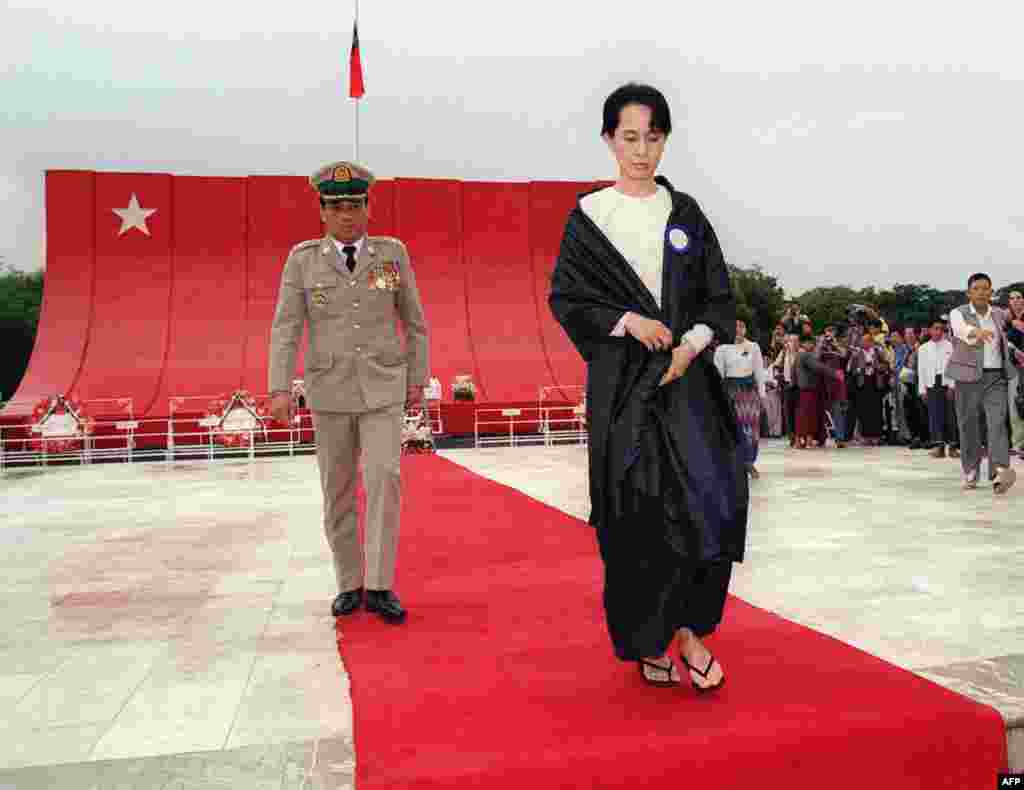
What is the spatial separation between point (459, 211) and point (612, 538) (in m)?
17.5

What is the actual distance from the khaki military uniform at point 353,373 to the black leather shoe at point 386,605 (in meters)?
0.03

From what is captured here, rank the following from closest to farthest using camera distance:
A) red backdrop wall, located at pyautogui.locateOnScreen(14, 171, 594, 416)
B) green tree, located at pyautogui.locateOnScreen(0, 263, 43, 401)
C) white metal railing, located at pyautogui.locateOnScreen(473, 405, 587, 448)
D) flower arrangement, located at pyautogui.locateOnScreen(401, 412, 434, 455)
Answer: flower arrangement, located at pyautogui.locateOnScreen(401, 412, 434, 455)
white metal railing, located at pyautogui.locateOnScreen(473, 405, 587, 448)
red backdrop wall, located at pyautogui.locateOnScreen(14, 171, 594, 416)
green tree, located at pyautogui.locateOnScreen(0, 263, 43, 401)

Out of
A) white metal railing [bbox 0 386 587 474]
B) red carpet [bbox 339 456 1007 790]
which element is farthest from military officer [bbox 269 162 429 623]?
white metal railing [bbox 0 386 587 474]

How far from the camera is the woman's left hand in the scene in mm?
2443

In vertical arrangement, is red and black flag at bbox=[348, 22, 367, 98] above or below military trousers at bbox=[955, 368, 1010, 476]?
above

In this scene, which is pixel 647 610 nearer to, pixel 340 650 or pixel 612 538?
pixel 612 538

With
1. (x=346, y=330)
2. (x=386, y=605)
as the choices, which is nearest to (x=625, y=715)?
(x=386, y=605)

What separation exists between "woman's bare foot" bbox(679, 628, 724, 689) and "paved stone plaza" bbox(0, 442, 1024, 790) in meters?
0.65

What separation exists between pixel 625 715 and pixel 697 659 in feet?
0.91

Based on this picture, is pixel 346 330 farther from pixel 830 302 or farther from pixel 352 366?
pixel 830 302

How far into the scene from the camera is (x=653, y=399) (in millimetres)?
2496

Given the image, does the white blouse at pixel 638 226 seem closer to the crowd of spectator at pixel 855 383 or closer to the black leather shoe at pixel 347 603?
the black leather shoe at pixel 347 603

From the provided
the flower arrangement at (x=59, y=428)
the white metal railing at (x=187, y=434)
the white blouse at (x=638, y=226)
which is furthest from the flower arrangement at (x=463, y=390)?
the white blouse at (x=638, y=226)

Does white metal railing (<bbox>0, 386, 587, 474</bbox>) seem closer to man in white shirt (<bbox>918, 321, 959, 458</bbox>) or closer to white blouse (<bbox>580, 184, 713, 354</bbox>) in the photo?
man in white shirt (<bbox>918, 321, 959, 458</bbox>)
